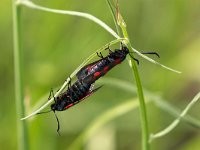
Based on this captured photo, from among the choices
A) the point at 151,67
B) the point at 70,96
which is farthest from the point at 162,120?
the point at 70,96

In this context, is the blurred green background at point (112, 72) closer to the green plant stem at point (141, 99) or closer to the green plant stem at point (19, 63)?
the green plant stem at point (19, 63)

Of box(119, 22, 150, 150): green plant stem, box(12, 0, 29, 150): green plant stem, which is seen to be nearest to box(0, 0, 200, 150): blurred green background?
box(12, 0, 29, 150): green plant stem

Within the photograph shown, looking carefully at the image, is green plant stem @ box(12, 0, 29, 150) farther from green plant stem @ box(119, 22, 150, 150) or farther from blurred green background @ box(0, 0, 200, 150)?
blurred green background @ box(0, 0, 200, 150)

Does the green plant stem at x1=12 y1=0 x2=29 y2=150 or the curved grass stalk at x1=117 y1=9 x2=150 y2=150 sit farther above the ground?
the green plant stem at x1=12 y1=0 x2=29 y2=150

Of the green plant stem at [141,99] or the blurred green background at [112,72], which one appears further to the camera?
the blurred green background at [112,72]

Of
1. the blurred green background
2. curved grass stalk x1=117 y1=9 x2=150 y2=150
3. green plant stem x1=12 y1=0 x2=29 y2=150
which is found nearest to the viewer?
curved grass stalk x1=117 y1=9 x2=150 y2=150

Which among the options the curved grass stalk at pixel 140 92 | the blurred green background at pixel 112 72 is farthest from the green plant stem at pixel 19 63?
the blurred green background at pixel 112 72

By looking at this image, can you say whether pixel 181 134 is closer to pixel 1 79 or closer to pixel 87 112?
pixel 87 112

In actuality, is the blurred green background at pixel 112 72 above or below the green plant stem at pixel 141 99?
above

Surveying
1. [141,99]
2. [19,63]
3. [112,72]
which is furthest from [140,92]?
[112,72]

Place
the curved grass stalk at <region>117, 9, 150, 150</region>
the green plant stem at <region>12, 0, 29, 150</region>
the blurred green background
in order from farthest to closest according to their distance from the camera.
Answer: the blurred green background → the green plant stem at <region>12, 0, 29, 150</region> → the curved grass stalk at <region>117, 9, 150, 150</region>
